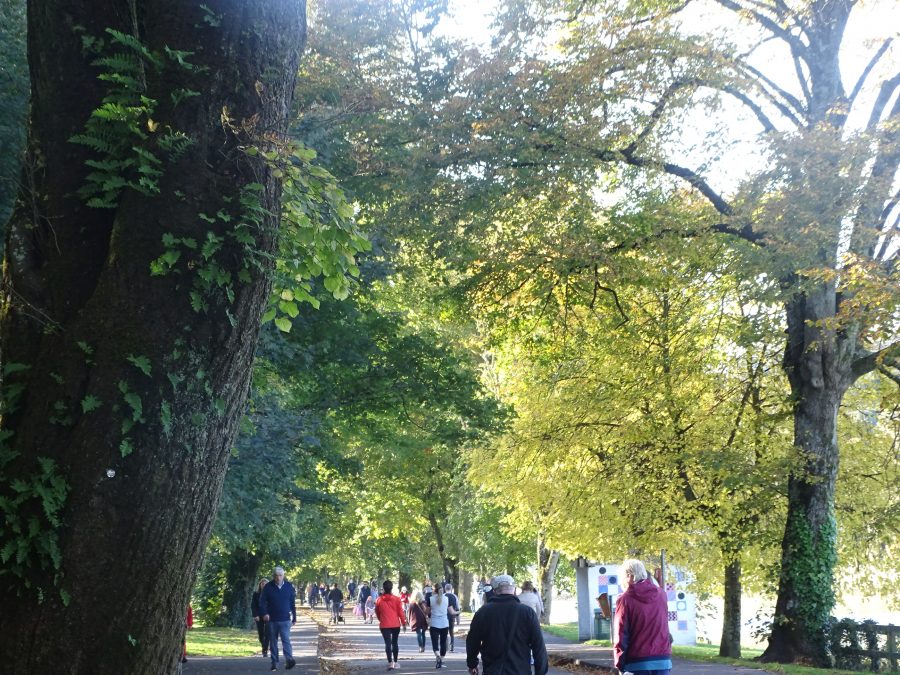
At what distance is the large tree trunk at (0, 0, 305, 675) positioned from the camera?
438cm

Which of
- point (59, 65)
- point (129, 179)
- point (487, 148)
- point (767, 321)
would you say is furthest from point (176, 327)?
point (767, 321)

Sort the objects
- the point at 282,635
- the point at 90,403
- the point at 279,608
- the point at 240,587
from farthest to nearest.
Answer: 1. the point at 240,587
2. the point at 279,608
3. the point at 282,635
4. the point at 90,403

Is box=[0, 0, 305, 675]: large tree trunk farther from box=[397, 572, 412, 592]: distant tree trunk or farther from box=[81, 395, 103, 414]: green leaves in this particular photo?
box=[397, 572, 412, 592]: distant tree trunk

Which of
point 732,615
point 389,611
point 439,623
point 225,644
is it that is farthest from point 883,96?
point 225,644

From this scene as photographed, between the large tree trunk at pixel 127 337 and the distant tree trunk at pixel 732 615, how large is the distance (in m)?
22.4

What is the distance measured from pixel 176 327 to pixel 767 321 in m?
19.6

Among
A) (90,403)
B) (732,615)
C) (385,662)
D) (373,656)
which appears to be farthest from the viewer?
(373,656)

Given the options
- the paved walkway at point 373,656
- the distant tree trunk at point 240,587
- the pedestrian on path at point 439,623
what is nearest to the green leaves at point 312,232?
the paved walkway at point 373,656

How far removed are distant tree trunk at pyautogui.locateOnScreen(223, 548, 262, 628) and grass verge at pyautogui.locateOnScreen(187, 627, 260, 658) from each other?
209 cm

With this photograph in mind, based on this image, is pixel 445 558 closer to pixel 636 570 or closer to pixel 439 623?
pixel 439 623

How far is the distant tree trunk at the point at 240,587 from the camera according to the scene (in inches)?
1699

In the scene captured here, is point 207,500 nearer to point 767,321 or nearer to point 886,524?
point 767,321

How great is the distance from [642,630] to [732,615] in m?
18.8

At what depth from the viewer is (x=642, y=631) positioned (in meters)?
→ 9.72
